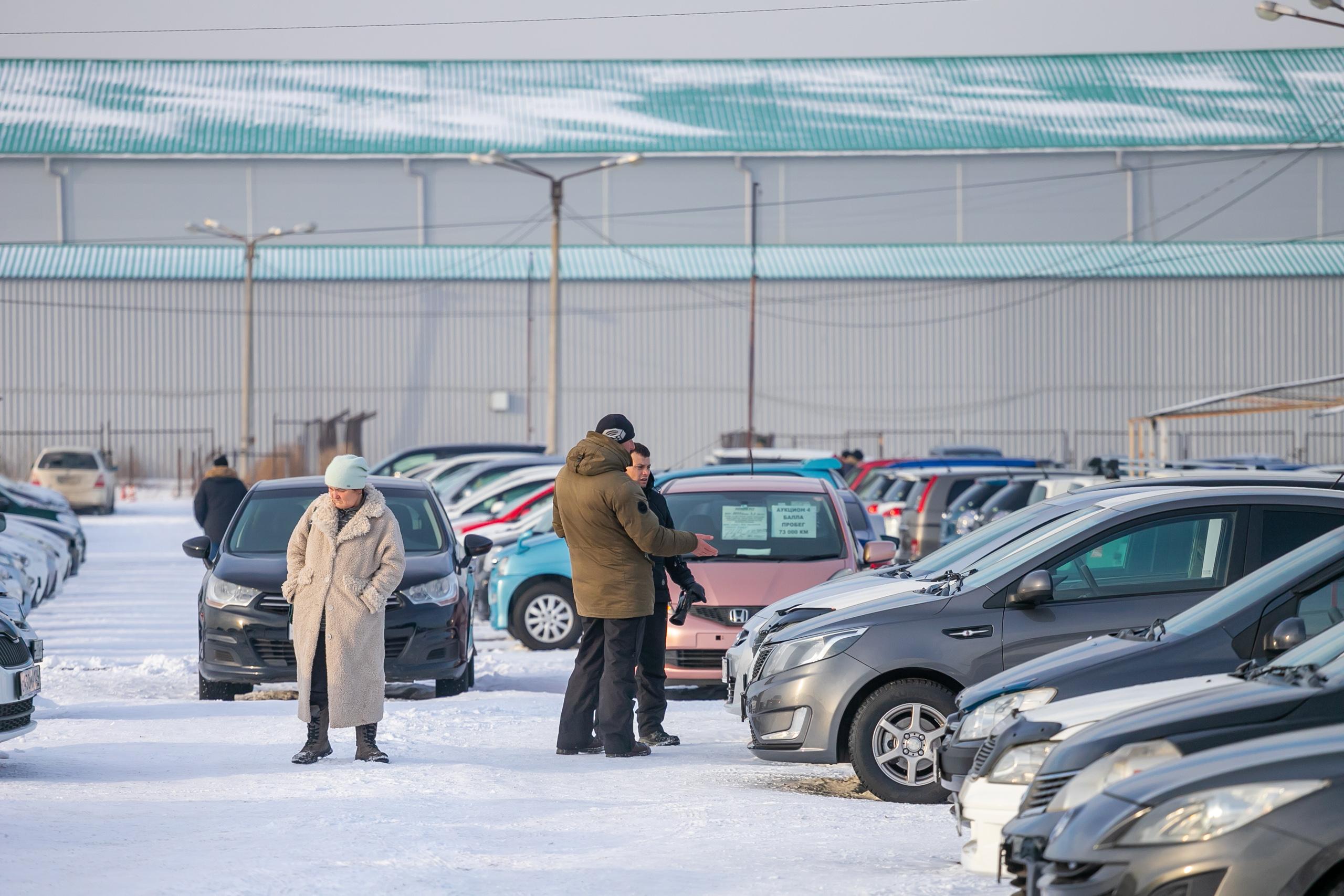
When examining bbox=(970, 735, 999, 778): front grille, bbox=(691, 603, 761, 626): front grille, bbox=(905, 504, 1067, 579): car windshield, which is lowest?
bbox=(970, 735, 999, 778): front grille

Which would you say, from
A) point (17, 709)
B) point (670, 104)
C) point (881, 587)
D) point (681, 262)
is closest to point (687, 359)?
point (681, 262)

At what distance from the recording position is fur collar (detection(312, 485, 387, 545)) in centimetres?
859

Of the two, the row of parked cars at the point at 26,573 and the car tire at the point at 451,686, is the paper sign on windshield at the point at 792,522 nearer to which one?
the car tire at the point at 451,686

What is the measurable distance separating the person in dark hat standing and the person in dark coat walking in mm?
8852

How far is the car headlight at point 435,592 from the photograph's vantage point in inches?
464

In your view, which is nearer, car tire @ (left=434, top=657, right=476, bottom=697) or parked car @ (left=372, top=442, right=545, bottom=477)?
car tire @ (left=434, top=657, right=476, bottom=697)

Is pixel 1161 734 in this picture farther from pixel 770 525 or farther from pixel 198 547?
pixel 198 547

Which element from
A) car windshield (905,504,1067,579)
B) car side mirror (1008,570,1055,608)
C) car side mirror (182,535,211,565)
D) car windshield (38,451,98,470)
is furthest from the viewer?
car windshield (38,451,98,470)

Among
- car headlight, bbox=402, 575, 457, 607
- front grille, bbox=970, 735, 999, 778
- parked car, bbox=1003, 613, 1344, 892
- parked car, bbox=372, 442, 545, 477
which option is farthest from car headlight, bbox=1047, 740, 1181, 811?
parked car, bbox=372, 442, 545, 477

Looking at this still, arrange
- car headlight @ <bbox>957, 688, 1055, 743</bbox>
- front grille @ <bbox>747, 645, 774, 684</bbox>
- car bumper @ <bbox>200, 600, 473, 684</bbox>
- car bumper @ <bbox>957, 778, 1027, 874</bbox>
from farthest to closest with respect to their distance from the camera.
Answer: car bumper @ <bbox>200, 600, 473, 684</bbox>
front grille @ <bbox>747, 645, 774, 684</bbox>
car headlight @ <bbox>957, 688, 1055, 743</bbox>
car bumper @ <bbox>957, 778, 1027, 874</bbox>

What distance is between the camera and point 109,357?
4722 centimetres

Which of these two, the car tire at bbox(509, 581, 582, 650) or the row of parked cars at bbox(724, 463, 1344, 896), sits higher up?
the row of parked cars at bbox(724, 463, 1344, 896)

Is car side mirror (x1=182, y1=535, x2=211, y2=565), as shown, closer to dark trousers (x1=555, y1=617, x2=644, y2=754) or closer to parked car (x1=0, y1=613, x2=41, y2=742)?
parked car (x1=0, y1=613, x2=41, y2=742)

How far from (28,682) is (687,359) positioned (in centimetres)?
3951
